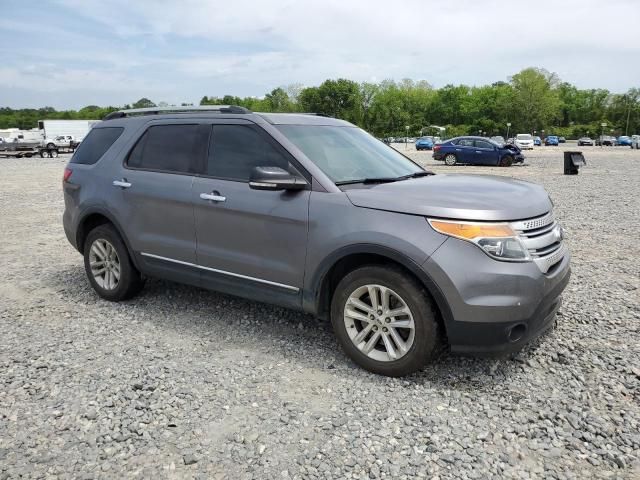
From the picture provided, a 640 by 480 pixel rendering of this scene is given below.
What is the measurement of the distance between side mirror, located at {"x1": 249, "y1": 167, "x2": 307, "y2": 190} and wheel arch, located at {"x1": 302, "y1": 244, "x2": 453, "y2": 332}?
584 mm

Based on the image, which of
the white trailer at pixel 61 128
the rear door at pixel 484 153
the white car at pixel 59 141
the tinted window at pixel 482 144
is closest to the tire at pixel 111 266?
the rear door at pixel 484 153

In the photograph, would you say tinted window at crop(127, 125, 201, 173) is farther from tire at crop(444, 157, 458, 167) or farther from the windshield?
tire at crop(444, 157, 458, 167)

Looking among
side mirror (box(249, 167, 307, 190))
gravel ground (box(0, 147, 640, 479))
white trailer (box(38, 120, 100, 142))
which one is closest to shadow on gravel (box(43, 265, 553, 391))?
gravel ground (box(0, 147, 640, 479))

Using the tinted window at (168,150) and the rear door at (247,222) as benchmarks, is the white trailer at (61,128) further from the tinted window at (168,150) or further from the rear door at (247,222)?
the rear door at (247,222)

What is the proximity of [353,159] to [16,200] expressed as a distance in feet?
41.9

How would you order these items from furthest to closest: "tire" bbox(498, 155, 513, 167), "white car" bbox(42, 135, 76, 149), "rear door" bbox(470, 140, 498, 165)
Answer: "white car" bbox(42, 135, 76, 149), "rear door" bbox(470, 140, 498, 165), "tire" bbox(498, 155, 513, 167)

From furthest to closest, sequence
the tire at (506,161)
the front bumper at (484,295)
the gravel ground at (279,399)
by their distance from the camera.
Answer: the tire at (506,161), the front bumper at (484,295), the gravel ground at (279,399)

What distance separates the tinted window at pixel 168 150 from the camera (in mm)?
4656

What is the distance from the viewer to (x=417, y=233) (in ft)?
11.1

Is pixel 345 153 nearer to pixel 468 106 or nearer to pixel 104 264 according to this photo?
pixel 104 264

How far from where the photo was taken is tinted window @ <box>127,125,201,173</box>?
4.66 meters

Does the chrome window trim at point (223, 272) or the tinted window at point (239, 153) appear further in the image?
the tinted window at point (239, 153)

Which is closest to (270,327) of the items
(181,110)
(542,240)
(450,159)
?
(181,110)

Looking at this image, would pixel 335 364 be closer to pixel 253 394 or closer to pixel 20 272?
pixel 253 394
